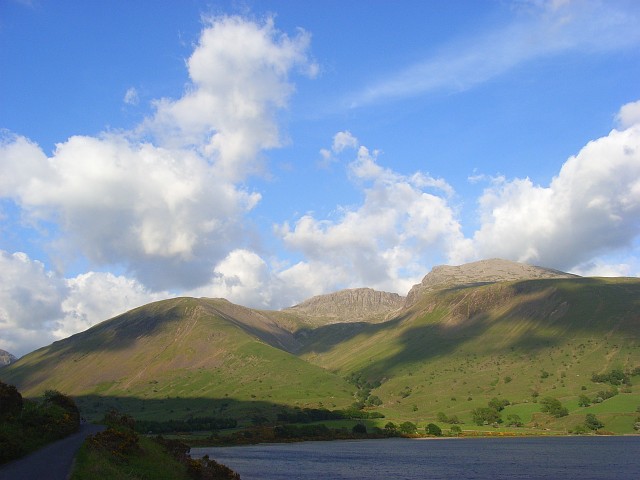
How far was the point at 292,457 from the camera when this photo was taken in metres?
142

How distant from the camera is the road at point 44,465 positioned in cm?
4416

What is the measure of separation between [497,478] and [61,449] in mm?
73672

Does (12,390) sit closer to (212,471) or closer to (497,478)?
(212,471)

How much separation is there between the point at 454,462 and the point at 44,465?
99.8 meters

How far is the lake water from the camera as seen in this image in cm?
10325

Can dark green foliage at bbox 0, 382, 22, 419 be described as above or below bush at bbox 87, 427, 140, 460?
above

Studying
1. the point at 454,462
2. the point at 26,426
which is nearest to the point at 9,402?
the point at 26,426

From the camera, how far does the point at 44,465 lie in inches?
1951

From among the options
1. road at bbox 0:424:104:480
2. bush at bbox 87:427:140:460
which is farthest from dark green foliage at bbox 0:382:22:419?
bush at bbox 87:427:140:460

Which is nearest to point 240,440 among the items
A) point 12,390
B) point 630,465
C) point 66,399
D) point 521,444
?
point 521,444

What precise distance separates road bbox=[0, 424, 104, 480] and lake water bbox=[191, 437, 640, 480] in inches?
1686

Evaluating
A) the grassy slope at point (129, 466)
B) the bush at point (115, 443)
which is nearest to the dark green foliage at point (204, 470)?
the grassy slope at point (129, 466)

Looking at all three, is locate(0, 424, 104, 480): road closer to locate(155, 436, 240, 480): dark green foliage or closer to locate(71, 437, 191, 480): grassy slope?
locate(71, 437, 191, 480): grassy slope

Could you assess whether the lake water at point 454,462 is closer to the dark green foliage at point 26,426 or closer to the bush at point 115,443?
the dark green foliage at point 26,426
